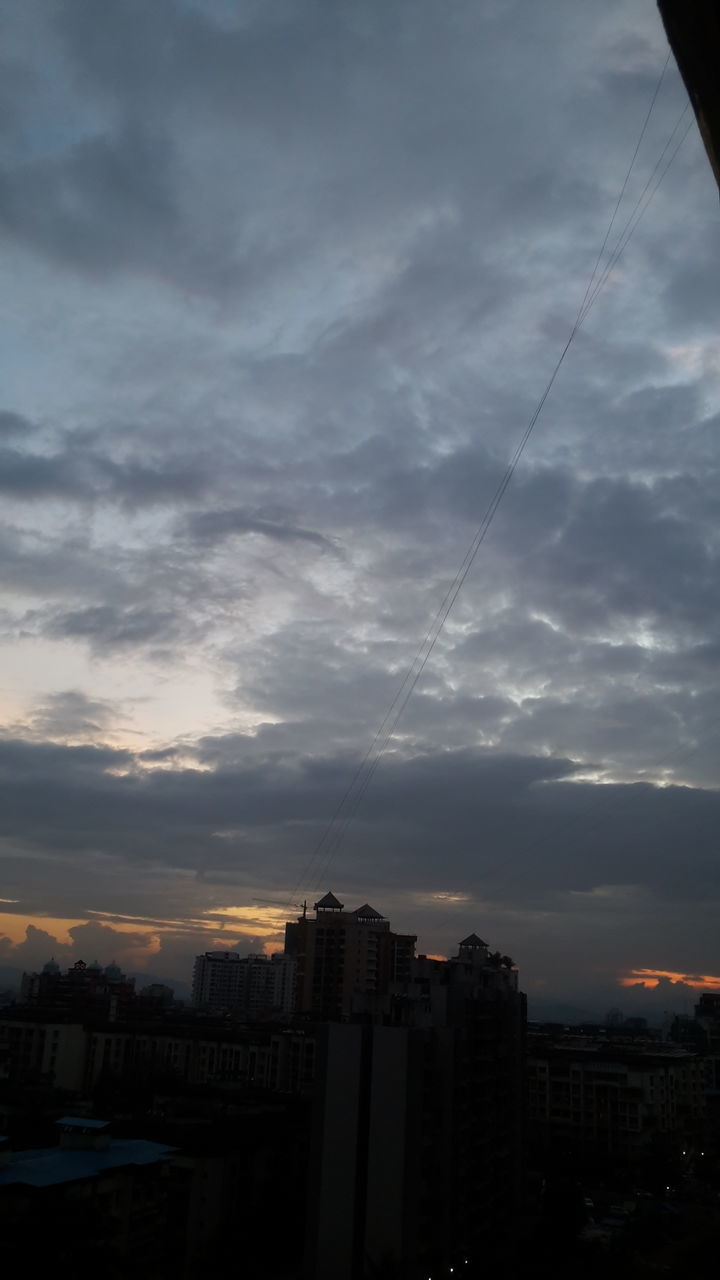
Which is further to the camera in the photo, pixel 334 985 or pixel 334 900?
pixel 334 900

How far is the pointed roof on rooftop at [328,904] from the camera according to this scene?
70.1 meters

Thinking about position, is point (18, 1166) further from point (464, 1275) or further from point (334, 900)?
point (334, 900)

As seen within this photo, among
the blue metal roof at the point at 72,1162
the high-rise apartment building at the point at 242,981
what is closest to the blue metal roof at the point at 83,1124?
the blue metal roof at the point at 72,1162

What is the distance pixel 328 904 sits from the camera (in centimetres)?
7250

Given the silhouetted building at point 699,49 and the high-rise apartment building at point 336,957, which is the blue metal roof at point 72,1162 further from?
the high-rise apartment building at point 336,957

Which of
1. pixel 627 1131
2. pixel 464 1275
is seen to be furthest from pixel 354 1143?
pixel 627 1131

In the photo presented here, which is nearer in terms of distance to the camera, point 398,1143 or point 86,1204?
point 398,1143

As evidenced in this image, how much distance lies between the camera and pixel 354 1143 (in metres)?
20.0

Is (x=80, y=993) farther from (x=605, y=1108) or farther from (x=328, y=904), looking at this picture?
(x=605, y=1108)

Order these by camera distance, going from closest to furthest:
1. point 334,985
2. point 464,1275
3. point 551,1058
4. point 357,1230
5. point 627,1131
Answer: point 357,1230, point 464,1275, point 627,1131, point 551,1058, point 334,985

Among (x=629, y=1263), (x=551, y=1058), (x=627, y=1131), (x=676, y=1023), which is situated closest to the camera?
(x=629, y=1263)

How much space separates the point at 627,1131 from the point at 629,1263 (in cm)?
2302

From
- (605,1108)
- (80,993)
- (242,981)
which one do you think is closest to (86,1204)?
(605,1108)

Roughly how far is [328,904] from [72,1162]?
2019 inches
